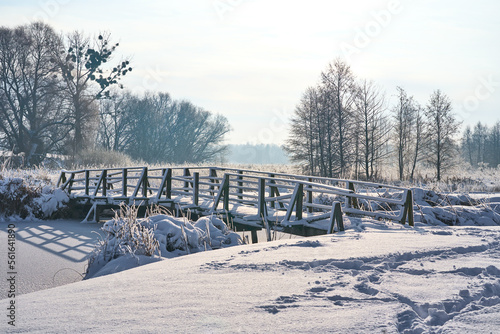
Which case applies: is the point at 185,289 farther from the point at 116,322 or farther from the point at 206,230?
the point at 206,230

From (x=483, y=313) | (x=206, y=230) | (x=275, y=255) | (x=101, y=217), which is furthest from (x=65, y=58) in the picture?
(x=483, y=313)

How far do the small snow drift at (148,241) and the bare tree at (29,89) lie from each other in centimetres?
2809

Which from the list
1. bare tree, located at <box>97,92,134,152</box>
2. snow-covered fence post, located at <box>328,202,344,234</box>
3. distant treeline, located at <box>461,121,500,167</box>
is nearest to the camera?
snow-covered fence post, located at <box>328,202,344,234</box>

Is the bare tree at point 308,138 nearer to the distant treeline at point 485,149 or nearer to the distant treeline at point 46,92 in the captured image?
the distant treeline at point 46,92

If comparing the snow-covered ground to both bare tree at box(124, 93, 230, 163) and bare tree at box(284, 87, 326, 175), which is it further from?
bare tree at box(124, 93, 230, 163)

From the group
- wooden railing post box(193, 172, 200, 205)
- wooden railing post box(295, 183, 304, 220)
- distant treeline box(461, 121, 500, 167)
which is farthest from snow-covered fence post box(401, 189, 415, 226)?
distant treeline box(461, 121, 500, 167)

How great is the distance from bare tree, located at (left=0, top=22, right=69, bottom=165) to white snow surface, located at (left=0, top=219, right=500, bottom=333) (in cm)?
3154

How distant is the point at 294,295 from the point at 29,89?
35.1 m

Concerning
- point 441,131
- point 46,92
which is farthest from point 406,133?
point 46,92

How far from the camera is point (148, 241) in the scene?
730cm

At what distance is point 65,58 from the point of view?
34594mm

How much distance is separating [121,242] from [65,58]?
30.7 m

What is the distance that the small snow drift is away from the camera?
7090 millimetres

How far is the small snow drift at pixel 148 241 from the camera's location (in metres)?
7.09
